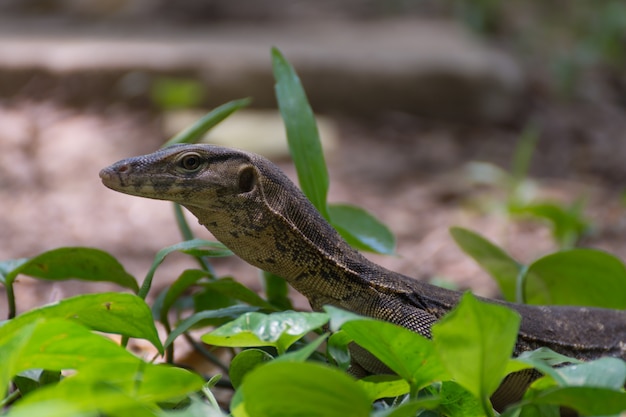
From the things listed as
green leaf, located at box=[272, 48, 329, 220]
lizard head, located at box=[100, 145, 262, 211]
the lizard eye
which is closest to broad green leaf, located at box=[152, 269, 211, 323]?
lizard head, located at box=[100, 145, 262, 211]

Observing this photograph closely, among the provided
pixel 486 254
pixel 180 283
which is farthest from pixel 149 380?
pixel 486 254

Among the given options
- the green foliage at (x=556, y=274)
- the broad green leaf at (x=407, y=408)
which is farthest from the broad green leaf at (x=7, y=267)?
the green foliage at (x=556, y=274)

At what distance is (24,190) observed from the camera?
5.83 m

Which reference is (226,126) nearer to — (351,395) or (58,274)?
(58,274)

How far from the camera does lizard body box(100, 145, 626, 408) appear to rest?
2.44m

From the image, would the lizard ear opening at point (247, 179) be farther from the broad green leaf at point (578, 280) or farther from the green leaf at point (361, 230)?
the broad green leaf at point (578, 280)

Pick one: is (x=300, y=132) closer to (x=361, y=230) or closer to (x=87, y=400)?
(x=361, y=230)

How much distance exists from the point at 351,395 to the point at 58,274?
147 centimetres

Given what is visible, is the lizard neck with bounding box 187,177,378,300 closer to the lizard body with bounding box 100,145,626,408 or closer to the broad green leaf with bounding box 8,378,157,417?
the lizard body with bounding box 100,145,626,408

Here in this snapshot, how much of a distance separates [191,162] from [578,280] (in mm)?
1600

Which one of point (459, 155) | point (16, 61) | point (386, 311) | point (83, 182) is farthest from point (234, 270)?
point (16, 61)

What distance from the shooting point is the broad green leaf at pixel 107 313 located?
187cm

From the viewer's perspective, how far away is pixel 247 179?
2.56 m

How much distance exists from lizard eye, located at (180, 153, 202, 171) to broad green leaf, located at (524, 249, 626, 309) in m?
1.33
